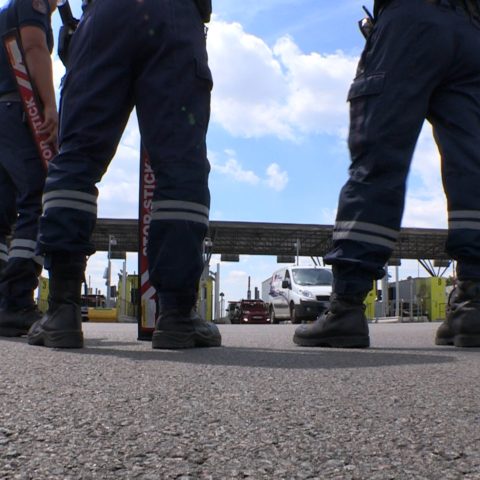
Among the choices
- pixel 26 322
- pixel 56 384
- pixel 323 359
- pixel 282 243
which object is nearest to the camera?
pixel 56 384

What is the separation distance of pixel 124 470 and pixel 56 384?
0.57 metres

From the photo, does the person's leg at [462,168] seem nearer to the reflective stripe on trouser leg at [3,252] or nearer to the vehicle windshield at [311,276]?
the reflective stripe on trouser leg at [3,252]

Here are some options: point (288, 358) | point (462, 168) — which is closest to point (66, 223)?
point (288, 358)

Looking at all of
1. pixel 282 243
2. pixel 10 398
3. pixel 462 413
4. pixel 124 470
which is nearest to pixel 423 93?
pixel 462 413

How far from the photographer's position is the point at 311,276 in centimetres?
1798

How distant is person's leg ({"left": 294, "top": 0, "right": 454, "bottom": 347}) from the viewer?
2385 millimetres

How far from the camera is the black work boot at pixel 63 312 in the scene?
214cm

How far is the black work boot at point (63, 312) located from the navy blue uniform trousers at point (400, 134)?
3.00ft

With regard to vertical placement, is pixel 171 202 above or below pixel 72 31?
below

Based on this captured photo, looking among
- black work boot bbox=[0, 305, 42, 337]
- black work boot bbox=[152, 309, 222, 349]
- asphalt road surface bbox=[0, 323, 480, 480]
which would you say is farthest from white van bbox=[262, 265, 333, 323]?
asphalt road surface bbox=[0, 323, 480, 480]

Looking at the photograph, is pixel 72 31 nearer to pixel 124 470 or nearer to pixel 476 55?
pixel 476 55

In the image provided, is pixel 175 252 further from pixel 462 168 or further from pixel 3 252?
pixel 3 252

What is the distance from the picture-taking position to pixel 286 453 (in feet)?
2.62

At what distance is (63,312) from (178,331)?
0.39 meters
